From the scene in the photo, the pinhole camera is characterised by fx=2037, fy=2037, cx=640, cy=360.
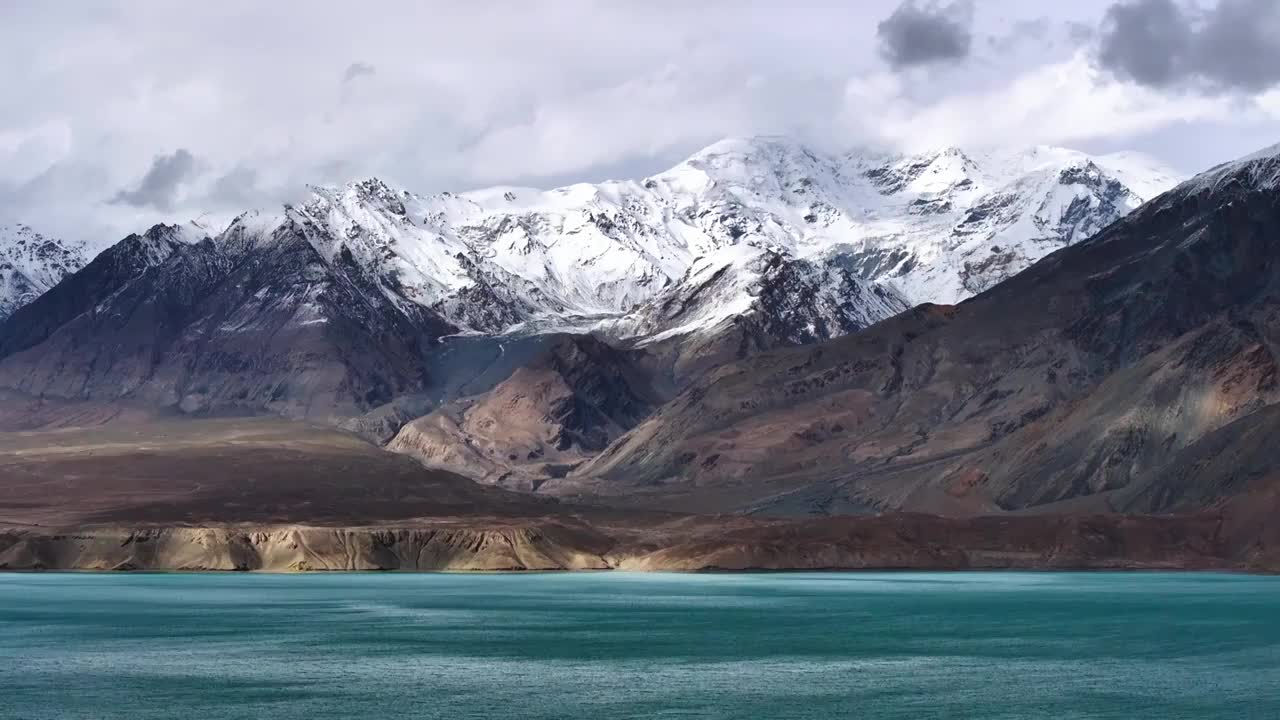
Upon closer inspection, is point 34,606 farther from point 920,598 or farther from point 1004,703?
point 1004,703

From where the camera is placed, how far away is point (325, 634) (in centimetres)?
14388

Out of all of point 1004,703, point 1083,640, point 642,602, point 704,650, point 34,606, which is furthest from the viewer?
point 642,602

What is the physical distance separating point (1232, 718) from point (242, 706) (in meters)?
46.9

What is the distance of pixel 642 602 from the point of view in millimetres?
187750

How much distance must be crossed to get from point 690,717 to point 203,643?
5116cm

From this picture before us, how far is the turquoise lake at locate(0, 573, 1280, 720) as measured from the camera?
99.5m

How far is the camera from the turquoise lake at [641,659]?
326 feet

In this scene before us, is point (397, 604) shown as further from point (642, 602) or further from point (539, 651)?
point (539, 651)

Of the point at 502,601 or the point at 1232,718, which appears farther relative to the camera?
the point at 502,601

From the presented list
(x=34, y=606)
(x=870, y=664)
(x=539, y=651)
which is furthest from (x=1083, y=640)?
(x=34, y=606)

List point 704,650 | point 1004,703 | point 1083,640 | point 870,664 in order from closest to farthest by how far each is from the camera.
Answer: point 1004,703, point 870,664, point 704,650, point 1083,640

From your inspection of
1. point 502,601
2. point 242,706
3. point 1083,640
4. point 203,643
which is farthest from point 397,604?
point 242,706

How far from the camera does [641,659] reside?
124625 mm

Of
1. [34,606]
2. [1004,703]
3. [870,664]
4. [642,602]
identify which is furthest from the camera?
[642,602]
